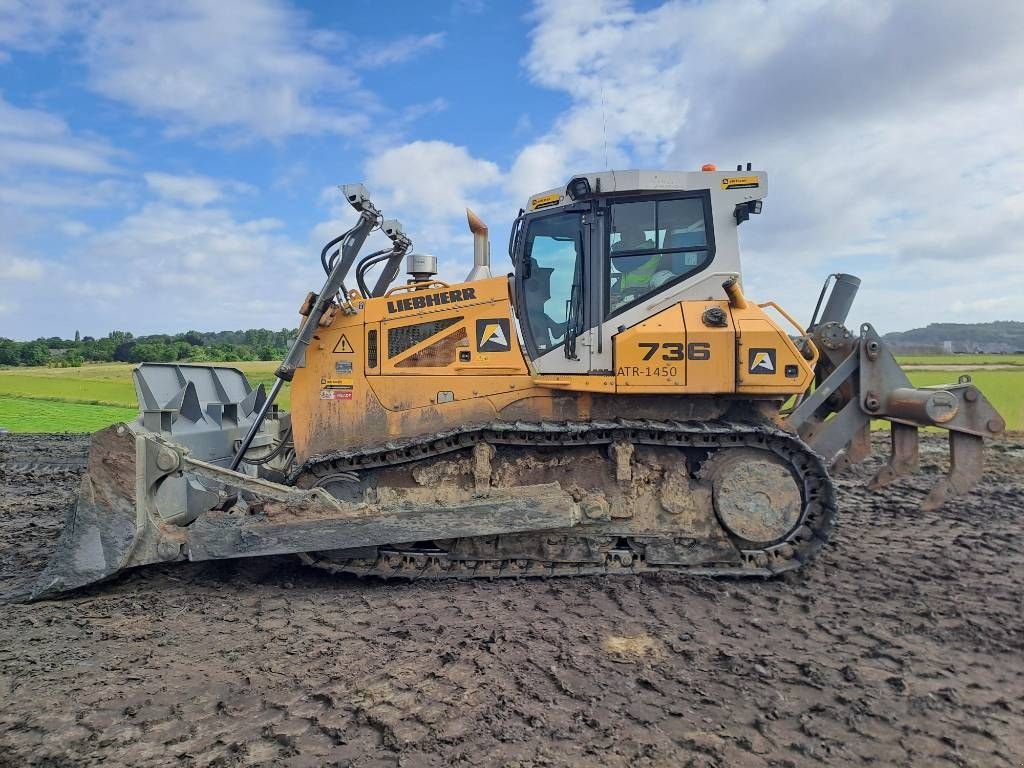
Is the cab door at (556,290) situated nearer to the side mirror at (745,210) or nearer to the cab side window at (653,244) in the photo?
the cab side window at (653,244)

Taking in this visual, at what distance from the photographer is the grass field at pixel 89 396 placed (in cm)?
1902

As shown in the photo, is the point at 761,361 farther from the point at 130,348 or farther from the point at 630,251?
the point at 130,348

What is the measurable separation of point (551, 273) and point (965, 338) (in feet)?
247

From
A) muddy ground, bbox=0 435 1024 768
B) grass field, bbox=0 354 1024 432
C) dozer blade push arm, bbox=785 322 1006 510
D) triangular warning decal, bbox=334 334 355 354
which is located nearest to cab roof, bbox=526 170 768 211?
dozer blade push arm, bbox=785 322 1006 510

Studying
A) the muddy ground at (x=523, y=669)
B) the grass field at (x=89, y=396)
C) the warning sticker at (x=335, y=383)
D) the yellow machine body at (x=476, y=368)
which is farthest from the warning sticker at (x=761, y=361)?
the grass field at (x=89, y=396)

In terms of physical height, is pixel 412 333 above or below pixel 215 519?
above

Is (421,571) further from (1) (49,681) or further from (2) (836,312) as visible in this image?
(2) (836,312)

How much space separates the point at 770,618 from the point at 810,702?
1.12 metres

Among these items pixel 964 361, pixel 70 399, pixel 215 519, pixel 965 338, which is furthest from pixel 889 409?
pixel 965 338

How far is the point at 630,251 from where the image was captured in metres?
5.56

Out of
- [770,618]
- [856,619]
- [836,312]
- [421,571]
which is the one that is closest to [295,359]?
[421,571]

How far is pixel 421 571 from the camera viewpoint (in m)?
5.24

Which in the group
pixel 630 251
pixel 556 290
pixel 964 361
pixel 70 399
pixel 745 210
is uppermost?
pixel 745 210

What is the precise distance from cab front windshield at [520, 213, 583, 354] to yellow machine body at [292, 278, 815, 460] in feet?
0.68
